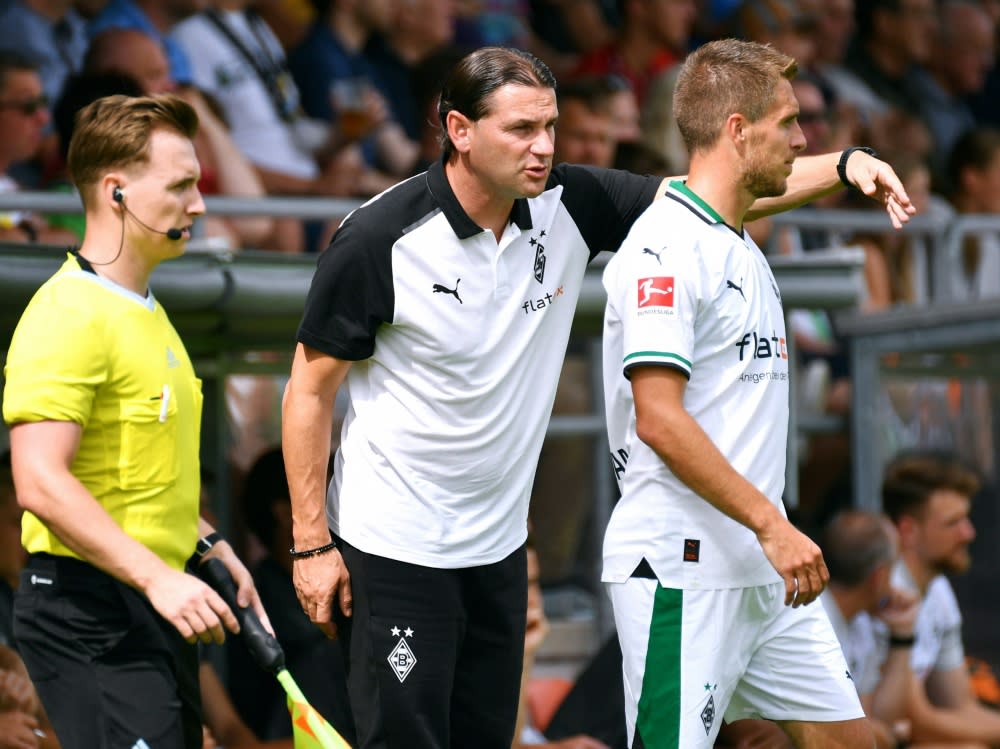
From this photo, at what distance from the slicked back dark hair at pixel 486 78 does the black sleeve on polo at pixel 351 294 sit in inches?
A: 14.2

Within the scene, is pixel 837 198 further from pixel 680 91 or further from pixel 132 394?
pixel 132 394

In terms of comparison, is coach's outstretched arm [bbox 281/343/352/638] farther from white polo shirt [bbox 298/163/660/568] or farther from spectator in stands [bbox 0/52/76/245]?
spectator in stands [bbox 0/52/76/245]

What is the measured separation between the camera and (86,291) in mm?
3717

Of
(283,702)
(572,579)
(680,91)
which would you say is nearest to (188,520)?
(680,91)

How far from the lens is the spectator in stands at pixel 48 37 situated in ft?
23.1

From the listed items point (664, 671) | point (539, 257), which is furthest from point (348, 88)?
point (664, 671)

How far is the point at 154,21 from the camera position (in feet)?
24.6

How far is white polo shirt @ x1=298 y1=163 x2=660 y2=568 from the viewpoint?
3854 millimetres

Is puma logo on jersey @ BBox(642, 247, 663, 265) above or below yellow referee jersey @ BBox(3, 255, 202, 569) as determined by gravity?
above

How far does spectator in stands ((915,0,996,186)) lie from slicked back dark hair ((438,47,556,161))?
831 cm

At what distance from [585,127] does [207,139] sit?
1754 millimetres

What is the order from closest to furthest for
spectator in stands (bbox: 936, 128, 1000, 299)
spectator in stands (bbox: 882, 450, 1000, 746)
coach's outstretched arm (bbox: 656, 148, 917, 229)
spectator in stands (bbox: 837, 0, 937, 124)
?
coach's outstretched arm (bbox: 656, 148, 917, 229) → spectator in stands (bbox: 882, 450, 1000, 746) → spectator in stands (bbox: 936, 128, 1000, 299) → spectator in stands (bbox: 837, 0, 937, 124)

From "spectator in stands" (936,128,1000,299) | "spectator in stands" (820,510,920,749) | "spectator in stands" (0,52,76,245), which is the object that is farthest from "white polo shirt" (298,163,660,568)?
"spectator in stands" (936,128,1000,299)

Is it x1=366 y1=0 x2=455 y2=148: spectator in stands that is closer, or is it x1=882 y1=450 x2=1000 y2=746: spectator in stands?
x1=882 y1=450 x2=1000 y2=746: spectator in stands
